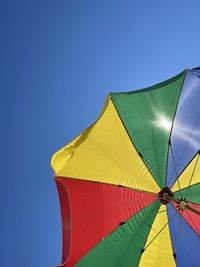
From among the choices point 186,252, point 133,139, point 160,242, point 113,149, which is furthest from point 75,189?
point 186,252

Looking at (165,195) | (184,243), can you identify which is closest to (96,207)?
(165,195)

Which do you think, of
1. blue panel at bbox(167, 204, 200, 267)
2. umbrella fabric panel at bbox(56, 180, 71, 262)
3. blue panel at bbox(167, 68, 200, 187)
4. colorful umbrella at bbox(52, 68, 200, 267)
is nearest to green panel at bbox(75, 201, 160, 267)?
colorful umbrella at bbox(52, 68, 200, 267)

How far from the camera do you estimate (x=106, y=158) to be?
5488 millimetres

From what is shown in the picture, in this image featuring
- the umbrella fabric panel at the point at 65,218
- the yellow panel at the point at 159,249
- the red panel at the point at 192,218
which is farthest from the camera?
the red panel at the point at 192,218

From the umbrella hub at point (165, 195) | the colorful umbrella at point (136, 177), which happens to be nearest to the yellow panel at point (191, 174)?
the colorful umbrella at point (136, 177)

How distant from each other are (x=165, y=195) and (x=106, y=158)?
A: 1094 mm

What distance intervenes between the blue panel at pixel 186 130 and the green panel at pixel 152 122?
103 millimetres

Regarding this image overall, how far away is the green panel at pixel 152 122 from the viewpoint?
544 centimetres

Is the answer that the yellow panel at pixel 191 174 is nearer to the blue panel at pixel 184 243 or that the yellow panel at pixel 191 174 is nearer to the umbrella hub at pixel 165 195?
the umbrella hub at pixel 165 195

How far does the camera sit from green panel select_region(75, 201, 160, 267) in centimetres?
536

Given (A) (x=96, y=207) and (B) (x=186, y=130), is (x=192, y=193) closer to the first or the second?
(B) (x=186, y=130)

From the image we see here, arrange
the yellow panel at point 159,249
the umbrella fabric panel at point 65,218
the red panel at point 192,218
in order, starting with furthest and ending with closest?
the red panel at point 192,218
the yellow panel at point 159,249
the umbrella fabric panel at point 65,218

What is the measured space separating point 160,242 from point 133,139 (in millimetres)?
1754

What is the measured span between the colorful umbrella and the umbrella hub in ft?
0.05
